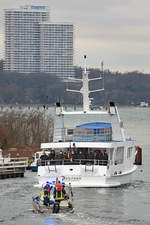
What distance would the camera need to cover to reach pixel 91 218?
132ft

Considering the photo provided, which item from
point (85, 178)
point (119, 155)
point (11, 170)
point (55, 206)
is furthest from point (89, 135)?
point (55, 206)

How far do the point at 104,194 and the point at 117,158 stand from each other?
225 inches

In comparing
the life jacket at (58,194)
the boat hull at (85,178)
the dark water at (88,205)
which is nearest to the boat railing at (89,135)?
the dark water at (88,205)

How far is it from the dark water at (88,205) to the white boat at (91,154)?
891mm

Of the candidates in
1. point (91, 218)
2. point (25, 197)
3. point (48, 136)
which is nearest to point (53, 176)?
point (25, 197)

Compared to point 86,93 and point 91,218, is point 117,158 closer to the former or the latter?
point 86,93

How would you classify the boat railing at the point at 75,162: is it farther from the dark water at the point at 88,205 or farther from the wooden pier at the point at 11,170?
the wooden pier at the point at 11,170

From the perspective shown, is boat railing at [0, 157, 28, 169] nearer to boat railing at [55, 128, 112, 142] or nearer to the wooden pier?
the wooden pier

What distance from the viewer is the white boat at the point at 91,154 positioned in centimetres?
5038

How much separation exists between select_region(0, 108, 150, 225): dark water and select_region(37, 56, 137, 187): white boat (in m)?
0.89

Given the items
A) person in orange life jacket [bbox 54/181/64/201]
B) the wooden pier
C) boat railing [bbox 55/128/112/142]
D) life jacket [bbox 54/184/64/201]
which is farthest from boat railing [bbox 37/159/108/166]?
life jacket [bbox 54/184/64/201]

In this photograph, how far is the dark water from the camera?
3956cm

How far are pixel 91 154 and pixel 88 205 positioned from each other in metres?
7.20

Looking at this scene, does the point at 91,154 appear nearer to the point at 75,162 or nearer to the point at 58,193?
the point at 75,162
